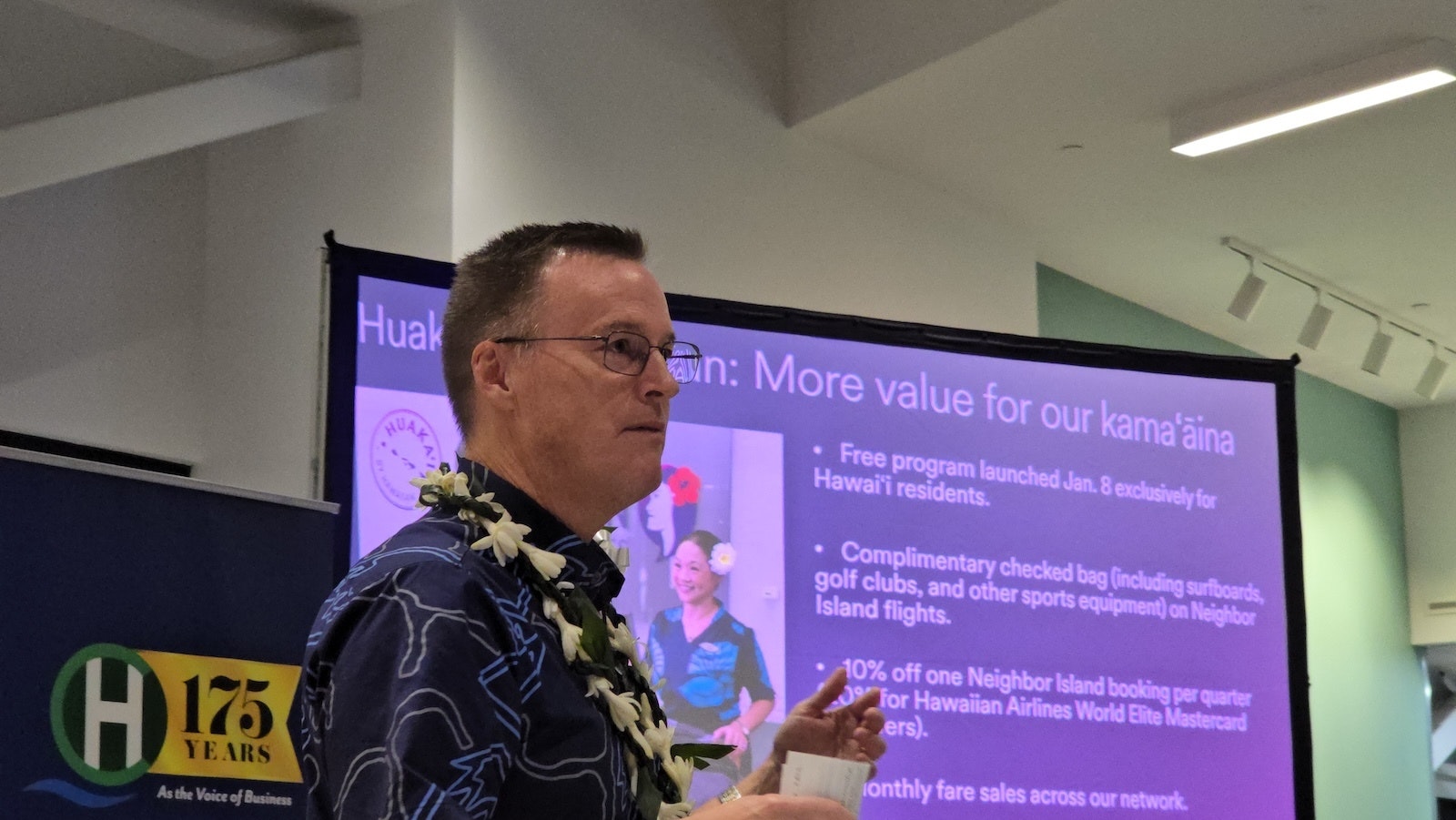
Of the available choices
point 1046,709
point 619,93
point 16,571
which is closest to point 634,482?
point 16,571

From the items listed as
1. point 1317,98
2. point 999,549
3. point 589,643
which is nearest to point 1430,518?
point 1317,98

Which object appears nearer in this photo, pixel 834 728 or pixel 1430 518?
pixel 834 728

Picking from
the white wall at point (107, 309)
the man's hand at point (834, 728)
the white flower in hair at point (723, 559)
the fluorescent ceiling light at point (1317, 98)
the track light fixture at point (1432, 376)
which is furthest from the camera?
the track light fixture at point (1432, 376)

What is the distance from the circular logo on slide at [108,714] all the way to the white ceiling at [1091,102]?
6.63 feet

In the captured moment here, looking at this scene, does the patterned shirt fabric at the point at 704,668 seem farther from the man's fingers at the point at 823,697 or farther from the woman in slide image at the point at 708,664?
the man's fingers at the point at 823,697

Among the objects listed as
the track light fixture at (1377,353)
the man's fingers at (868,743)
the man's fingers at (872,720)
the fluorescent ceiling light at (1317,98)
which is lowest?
the man's fingers at (868,743)

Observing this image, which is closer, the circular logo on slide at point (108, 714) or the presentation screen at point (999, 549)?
the circular logo on slide at point (108, 714)

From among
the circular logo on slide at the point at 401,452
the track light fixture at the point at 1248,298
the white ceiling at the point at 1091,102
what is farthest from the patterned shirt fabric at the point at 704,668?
the track light fixture at the point at 1248,298

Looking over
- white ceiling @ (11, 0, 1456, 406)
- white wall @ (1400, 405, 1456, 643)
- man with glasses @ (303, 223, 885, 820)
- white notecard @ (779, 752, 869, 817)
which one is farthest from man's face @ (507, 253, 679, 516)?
white wall @ (1400, 405, 1456, 643)

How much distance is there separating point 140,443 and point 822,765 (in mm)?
2979

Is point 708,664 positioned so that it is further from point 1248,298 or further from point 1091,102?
point 1248,298

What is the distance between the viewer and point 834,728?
1.74m

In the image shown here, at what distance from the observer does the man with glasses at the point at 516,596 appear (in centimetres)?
115

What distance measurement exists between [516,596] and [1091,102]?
3611 millimetres
